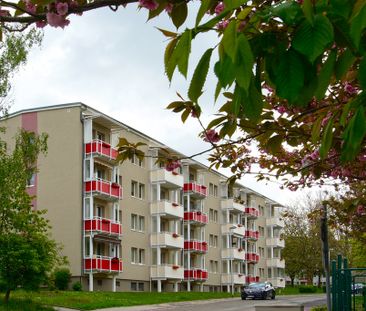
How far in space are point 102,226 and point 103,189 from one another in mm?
2487

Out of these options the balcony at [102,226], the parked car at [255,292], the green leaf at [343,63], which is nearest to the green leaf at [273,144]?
the green leaf at [343,63]

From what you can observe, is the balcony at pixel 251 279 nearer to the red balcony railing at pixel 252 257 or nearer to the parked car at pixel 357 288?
the red balcony railing at pixel 252 257

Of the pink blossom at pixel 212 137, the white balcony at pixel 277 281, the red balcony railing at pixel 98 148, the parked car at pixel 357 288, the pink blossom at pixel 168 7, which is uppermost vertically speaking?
the red balcony railing at pixel 98 148

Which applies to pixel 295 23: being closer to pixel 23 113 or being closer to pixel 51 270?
pixel 51 270

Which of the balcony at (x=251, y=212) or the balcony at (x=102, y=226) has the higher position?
the balcony at (x=251, y=212)

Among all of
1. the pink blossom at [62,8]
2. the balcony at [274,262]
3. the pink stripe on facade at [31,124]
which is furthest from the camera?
the balcony at [274,262]

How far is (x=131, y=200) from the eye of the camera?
1941 inches

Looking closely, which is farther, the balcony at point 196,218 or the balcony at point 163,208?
the balcony at point 196,218

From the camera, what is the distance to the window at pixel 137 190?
5038 cm

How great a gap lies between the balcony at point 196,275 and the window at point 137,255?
7482 mm

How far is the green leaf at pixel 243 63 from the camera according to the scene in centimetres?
192

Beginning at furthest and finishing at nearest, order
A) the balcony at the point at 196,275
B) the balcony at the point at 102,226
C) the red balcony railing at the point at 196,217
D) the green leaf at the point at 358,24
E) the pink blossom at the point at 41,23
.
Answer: the red balcony railing at the point at 196,217, the balcony at the point at 196,275, the balcony at the point at 102,226, the pink blossom at the point at 41,23, the green leaf at the point at 358,24

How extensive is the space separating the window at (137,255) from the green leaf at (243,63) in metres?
47.7

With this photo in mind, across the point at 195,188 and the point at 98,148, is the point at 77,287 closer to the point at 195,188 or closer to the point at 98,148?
the point at 98,148
